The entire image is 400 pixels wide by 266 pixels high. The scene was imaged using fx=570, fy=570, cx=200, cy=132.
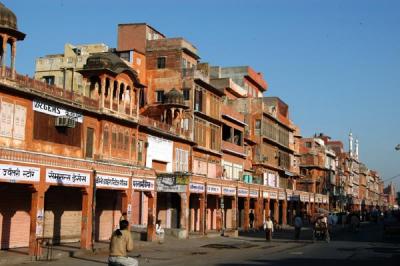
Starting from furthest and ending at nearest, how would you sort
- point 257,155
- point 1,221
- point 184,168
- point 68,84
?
1. point 257,155
2. point 68,84
3. point 184,168
4. point 1,221

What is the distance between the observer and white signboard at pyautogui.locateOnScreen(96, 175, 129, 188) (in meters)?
27.7

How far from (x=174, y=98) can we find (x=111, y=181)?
584 inches

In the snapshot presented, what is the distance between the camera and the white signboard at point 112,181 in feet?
90.9

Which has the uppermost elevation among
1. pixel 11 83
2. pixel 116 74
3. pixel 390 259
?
pixel 116 74

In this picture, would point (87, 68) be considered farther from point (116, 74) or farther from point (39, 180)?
point (39, 180)

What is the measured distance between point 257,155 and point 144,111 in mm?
A: 21088

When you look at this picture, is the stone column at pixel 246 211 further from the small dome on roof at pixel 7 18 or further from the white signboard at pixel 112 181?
the small dome on roof at pixel 7 18

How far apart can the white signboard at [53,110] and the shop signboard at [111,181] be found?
333 centimetres

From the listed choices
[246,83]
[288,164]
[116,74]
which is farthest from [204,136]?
[288,164]

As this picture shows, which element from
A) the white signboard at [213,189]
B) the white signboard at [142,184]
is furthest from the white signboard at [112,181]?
the white signboard at [213,189]

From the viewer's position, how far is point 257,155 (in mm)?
63719

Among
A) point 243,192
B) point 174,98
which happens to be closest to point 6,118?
point 174,98

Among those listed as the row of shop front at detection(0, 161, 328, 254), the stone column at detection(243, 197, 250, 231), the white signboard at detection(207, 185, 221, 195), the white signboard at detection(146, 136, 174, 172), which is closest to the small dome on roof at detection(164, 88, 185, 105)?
the white signboard at detection(146, 136, 174, 172)

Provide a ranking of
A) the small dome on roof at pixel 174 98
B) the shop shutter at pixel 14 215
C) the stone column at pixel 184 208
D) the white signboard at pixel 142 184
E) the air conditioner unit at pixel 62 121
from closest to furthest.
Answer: the shop shutter at pixel 14 215 < the air conditioner unit at pixel 62 121 < the white signboard at pixel 142 184 < the stone column at pixel 184 208 < the small dome on roof at pixel 174 98
